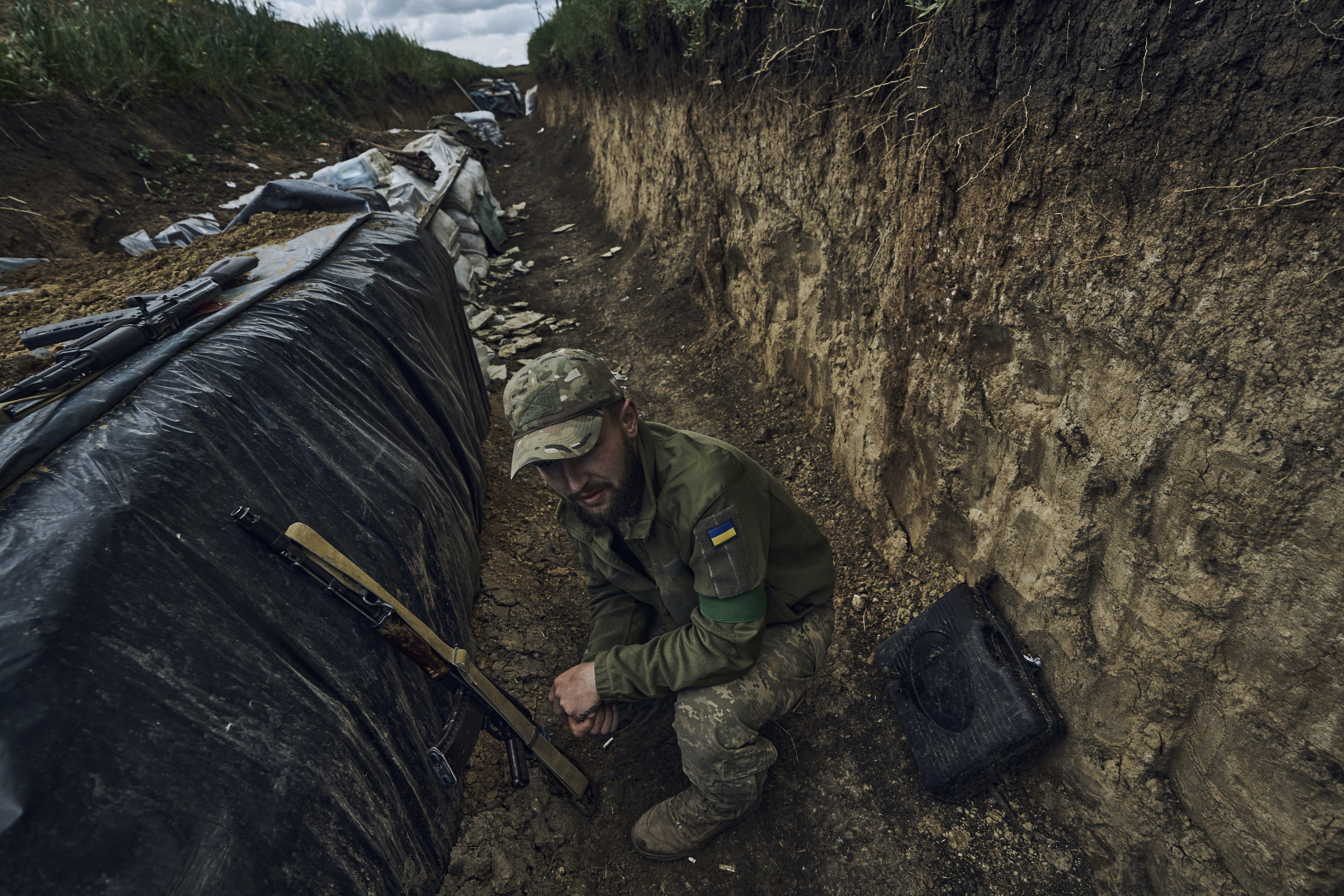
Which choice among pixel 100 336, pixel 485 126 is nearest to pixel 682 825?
pixel 100 336

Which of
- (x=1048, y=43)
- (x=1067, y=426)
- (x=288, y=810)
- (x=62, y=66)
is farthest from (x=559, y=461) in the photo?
(x=62, y=66)

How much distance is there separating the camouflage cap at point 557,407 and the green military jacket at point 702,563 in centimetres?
21

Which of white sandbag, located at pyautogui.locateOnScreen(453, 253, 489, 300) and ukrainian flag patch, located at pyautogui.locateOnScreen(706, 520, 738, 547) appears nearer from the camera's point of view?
ukrainian flag patch, located at pyautogui.locateOnScreen(706, 520, 738, 547)

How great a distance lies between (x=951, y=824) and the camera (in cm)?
204

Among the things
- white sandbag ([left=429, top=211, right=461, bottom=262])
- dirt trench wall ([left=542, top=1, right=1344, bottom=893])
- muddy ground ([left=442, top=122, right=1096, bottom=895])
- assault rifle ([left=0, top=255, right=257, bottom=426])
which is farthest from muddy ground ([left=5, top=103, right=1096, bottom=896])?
white sandbag ([left=429, top=211, right=461, bottom=262])

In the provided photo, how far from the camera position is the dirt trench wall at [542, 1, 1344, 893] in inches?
53.3

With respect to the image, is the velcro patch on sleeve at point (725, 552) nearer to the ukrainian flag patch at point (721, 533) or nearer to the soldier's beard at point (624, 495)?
the ukrainian flag patch at point (721, 533)

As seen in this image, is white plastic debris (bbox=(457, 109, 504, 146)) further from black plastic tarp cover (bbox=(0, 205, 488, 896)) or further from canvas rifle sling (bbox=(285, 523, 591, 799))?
canvas rifle sling (bbox=(285, 523, 591, 799))

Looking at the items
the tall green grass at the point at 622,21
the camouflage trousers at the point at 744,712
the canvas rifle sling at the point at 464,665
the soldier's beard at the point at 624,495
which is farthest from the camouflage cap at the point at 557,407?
the tall green grass at the point at 622,21

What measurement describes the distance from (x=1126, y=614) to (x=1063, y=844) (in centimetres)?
85

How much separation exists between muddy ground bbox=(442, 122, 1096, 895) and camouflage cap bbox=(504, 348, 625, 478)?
123 centimetres

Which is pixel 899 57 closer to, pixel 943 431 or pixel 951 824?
pixel 943 431

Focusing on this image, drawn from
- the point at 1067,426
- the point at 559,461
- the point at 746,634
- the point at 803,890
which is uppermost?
the point at 559,461

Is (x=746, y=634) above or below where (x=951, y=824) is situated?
above
